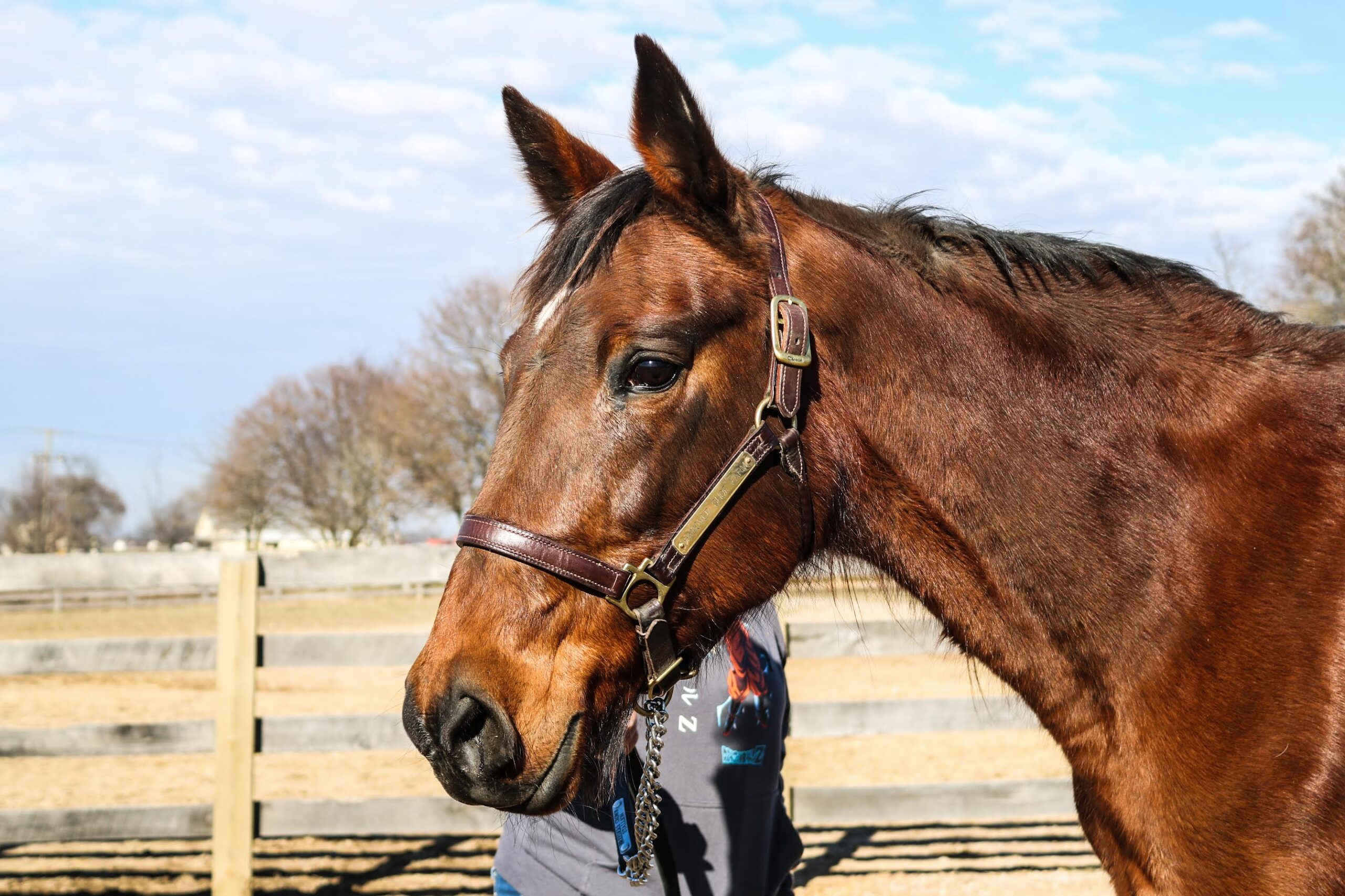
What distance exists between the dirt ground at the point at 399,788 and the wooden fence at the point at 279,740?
40 cm

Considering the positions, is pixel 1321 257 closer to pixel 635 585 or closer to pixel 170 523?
pixel 635 585

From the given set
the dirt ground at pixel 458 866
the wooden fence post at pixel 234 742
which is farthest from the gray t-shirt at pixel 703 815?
the dirt ground at pixel 458 866

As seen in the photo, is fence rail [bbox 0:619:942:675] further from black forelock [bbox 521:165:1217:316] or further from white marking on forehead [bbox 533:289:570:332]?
white marking on forehead [bbox 533:289:570:332]

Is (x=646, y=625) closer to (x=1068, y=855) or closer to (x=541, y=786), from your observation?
(x=541, y=786)

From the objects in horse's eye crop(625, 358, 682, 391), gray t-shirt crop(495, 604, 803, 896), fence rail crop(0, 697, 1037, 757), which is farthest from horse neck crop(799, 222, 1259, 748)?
fence rail crop(0, 697, 1037, 757)

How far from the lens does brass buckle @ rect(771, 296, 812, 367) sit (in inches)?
72.9

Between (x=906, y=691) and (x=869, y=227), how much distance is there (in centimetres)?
1106

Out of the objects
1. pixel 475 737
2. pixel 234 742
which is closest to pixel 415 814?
pixel 234 742

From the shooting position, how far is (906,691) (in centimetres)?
1228

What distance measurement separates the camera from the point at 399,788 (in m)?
8.12

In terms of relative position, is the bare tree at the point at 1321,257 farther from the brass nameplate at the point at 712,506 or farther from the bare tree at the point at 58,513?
the bare tree at the point at 58,513

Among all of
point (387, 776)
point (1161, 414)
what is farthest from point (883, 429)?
point (387, 776)

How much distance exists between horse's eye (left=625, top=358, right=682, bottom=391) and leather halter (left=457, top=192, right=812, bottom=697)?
19 cm

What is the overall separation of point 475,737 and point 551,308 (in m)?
0.80
